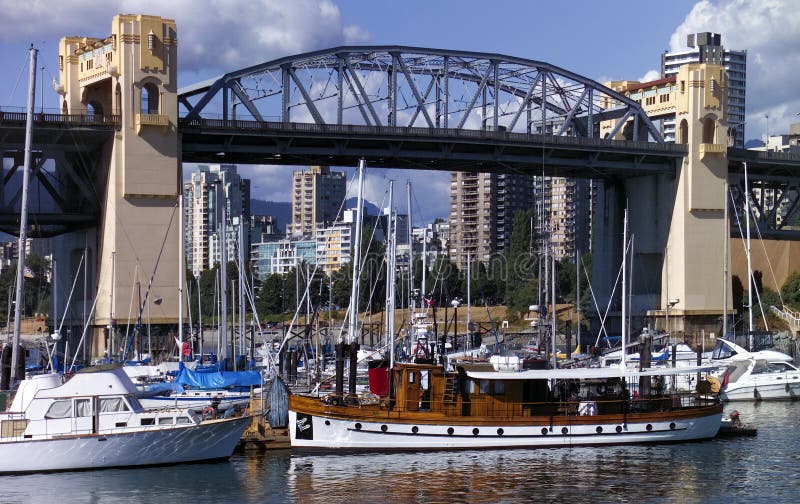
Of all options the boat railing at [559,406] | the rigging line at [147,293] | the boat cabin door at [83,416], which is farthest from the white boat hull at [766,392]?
the boat cabin door at [83,416]

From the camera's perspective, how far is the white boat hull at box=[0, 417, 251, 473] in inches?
2048

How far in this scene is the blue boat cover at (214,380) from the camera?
73.1 meters

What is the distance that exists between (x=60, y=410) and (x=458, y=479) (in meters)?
15.2

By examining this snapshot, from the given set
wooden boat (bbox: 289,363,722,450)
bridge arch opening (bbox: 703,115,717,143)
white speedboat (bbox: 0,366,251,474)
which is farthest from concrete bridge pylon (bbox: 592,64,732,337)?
white speedboat (bbox: 0,366,251,474)

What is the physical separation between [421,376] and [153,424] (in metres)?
11.3

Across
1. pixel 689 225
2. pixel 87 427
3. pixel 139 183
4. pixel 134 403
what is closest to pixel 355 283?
pixel 134 403

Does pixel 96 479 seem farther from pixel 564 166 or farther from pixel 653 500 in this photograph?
pixel 564 166

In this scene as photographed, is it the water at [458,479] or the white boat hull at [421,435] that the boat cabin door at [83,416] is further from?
the white boat hull at [421,435]

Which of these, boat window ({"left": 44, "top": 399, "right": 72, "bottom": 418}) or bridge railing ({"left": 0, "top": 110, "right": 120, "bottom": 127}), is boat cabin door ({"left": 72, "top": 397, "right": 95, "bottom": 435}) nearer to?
boat window ({"left": 44, "top": 399, "right": 72, "bottom": 418})

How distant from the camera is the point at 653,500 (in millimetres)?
48031

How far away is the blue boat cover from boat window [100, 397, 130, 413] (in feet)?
65.1

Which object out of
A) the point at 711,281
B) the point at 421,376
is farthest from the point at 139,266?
the point at 711,281

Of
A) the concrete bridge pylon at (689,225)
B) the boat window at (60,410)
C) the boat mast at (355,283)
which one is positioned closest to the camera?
the boat window at (60,410)

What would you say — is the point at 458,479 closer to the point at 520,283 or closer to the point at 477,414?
the point at 477,414
